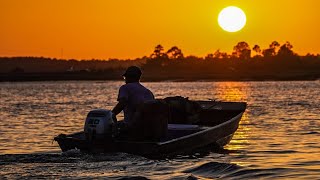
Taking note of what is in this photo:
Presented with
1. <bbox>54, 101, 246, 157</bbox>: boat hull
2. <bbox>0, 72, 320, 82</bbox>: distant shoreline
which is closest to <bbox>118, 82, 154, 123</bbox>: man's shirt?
<bbox>54, 101, 246, 157</bbox>: boat hull

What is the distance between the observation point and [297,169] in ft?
54.7

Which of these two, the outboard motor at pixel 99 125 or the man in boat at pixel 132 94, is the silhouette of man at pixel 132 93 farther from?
the outboard motor at pixel 99 125

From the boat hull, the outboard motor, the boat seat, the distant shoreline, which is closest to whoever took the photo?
the outboard motor

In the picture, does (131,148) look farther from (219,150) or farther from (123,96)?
(219,150)

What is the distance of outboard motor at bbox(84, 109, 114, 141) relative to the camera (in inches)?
669

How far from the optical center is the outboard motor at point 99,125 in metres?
17.0

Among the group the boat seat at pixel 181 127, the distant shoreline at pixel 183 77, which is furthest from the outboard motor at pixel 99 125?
the distant shoreline at pixel 183 77

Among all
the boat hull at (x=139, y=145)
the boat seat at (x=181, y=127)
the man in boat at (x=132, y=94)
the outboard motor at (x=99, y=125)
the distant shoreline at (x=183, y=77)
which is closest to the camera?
the outboard motor at (x=99, y=125)

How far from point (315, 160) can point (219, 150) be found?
3.68 m

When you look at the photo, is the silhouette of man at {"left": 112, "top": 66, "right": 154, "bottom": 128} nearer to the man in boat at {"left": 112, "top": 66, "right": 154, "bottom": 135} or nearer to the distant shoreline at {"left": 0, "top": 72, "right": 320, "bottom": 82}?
the man in boat at {"left": 112, "top": 66, "right": 154, "bottom": 135}

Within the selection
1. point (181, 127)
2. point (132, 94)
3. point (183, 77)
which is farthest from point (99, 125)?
point (183, 77)

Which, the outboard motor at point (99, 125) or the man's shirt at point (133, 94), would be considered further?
the man's shirt at point (133, 94)

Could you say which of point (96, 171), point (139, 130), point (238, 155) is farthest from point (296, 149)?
point (96, 171)

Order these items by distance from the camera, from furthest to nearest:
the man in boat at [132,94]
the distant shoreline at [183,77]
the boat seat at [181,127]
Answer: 1. the distant shoreline at [183,77]
2. the boat seat at [181,127]
3. the man in boat at [132,94]
